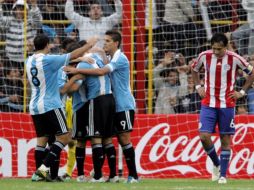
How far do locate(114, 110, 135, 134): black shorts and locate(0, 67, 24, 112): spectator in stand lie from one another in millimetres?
3472

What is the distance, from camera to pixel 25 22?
1717 cm

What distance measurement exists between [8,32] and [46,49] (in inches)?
145

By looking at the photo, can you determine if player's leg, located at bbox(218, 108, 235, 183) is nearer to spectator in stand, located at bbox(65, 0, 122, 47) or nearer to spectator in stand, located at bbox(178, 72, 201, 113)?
spectator in stand, located at bbox(178, 72, 201, 113)

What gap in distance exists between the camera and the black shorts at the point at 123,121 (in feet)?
45.9

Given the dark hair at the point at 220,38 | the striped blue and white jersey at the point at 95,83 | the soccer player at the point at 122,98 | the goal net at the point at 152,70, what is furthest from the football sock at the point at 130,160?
the goal net at the point at 152,70

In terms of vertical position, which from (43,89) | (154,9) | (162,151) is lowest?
(162,151)

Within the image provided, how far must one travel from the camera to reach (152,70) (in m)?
17.0

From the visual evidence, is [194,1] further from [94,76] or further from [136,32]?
[94,76]

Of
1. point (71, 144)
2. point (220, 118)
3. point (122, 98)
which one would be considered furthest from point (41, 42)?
point (220, 118)

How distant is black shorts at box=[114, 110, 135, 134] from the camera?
1400 centimetres

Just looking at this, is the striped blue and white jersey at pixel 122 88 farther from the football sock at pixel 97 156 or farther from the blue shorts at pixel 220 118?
the blue shorts at pixel 220 118

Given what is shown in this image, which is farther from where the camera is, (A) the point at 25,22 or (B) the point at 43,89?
(A) the point at 25,22

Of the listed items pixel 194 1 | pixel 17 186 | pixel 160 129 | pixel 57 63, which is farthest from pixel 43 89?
pixel 194 1

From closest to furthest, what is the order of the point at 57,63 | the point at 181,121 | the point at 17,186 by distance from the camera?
the point at 17,186
the point at 57,63
the point at 181,121
